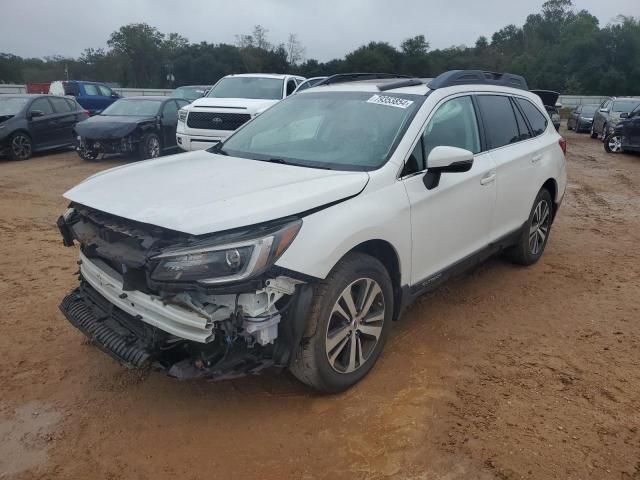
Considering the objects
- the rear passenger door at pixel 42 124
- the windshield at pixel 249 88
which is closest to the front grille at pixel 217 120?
the windshield at pixel 249 88

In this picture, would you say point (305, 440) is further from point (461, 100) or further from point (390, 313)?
point (461, 100)

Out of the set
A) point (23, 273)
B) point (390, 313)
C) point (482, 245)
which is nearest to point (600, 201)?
point (482, 245)

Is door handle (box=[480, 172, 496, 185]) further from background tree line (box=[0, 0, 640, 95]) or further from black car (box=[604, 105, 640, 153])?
background tree line (box=[0, 0, 640, 95])

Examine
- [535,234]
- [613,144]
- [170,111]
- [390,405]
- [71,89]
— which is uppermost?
[71,89]

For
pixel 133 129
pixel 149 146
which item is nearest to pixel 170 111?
pixel 149 146

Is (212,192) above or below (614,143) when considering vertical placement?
above

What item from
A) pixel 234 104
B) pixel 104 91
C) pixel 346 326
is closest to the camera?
pixel 346 326

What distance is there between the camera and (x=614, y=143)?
16031 millimetres

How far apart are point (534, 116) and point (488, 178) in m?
1.60

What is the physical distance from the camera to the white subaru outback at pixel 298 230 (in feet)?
8.73

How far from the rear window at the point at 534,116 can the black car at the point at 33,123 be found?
11.6 metres

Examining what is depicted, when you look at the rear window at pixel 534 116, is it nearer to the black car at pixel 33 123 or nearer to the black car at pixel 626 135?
the black car at pixel 626 135

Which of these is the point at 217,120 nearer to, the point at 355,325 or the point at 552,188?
the point at 552,188

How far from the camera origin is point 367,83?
440cm
